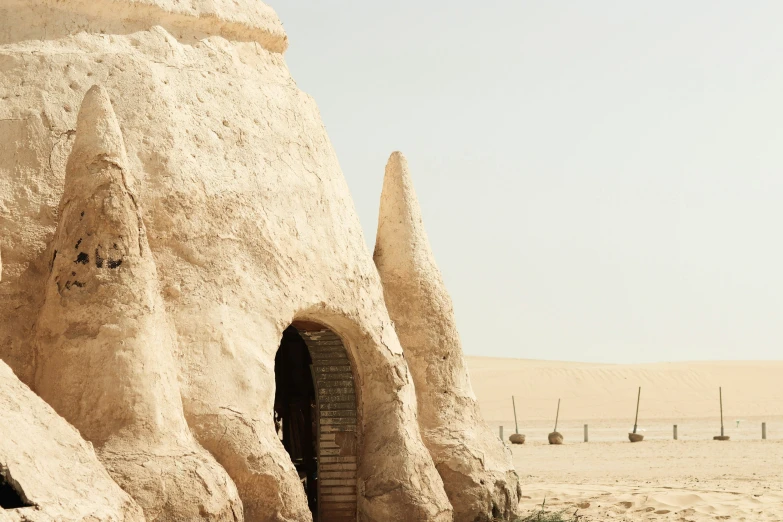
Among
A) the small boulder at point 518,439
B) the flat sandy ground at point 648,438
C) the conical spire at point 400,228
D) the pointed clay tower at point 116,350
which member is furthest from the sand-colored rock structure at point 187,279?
the small boulder at point 518,439

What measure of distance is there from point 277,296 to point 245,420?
135 cm

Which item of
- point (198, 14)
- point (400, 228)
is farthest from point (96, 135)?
point (400, 228)

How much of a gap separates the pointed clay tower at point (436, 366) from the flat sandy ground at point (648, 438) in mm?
2608

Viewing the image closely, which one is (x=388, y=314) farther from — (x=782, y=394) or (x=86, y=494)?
(x=782, y=394)

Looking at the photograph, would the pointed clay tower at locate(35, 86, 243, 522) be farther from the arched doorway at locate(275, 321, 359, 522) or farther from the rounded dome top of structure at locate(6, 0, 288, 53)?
the arched doorway at locate(275, 321, 359, 522)

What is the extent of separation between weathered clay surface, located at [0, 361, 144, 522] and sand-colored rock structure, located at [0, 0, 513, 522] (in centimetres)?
2

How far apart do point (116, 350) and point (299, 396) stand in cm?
572

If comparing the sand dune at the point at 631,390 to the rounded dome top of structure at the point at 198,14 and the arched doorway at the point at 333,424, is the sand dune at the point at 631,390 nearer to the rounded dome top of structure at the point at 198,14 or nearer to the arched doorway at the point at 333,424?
the arched doorway at the point at 333,424

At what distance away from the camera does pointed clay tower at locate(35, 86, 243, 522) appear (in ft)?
30.1

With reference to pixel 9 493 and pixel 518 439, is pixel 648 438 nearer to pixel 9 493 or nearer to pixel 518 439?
pixel 518 439

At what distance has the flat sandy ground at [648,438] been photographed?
53.9 feet

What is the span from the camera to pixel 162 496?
9070 mm

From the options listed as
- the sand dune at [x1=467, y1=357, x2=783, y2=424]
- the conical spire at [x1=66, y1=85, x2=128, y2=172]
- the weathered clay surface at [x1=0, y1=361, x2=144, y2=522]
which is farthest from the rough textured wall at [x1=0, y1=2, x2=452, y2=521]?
the sand dune at [x1=467, y1=357, x2=783, y2=424]

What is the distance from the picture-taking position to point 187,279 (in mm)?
10586
